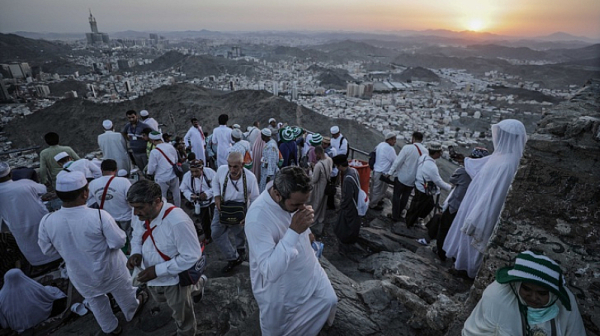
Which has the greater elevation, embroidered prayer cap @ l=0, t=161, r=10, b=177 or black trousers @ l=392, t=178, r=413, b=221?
embroidered prayer cap @ l=0, t=161, r=10, b=177

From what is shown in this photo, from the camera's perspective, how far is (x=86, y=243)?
230 centimetres

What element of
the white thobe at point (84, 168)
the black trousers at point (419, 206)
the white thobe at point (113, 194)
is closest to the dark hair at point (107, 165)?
the white thobe at point (113, 194)

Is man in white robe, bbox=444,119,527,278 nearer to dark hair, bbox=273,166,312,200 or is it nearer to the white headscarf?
dark hair, bbox=273,166,312,200

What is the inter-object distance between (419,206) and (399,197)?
445 mm

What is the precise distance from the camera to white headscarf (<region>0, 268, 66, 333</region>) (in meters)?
2.71

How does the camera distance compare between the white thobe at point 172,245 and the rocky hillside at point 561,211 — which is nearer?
the rocky hillside at point 561,211

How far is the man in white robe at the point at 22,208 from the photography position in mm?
3092

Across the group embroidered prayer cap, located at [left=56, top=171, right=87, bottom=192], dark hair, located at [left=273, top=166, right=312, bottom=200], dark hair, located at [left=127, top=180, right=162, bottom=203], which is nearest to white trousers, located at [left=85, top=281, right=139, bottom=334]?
embroidered prayer cap, located at [left=56, top=171, right=87, bottom=192]

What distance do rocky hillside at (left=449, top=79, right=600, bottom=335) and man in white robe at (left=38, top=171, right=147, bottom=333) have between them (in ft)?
10.2

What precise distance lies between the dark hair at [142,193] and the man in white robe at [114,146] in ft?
13.5

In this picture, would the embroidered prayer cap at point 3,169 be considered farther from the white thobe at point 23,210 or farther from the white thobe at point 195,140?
the white thobe at point 195,140

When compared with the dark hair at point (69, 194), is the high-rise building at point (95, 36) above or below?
above

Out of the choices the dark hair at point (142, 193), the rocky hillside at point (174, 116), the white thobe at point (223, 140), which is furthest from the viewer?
the rocky hillside at point (174, 116)

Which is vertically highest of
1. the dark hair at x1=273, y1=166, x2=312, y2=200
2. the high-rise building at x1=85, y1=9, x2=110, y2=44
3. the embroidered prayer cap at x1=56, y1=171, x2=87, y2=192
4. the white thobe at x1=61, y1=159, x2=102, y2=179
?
the high-rise building at x1=85, y1=9, x2=110, y2=44
